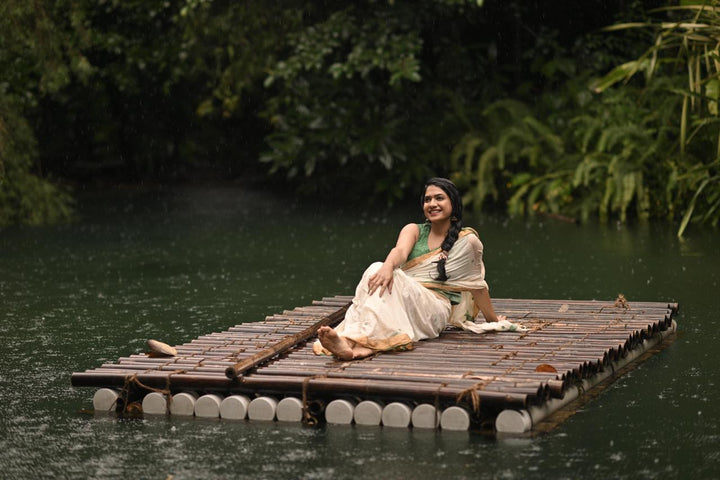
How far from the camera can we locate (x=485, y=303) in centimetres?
750

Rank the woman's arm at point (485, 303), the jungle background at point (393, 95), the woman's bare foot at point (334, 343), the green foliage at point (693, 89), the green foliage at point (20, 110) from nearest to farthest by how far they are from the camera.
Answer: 1. the woman's bare foot at point (334, 343)
2. the woman's arm at point (485, 303)
3. the green foliage at point (693, 89)
4. the green foliage at point (20, 110)
5. the jungle background at point (393, 95)

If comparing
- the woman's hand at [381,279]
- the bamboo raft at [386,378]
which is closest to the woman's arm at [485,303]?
the bamboo raft at [386,378]

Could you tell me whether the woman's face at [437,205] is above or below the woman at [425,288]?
above

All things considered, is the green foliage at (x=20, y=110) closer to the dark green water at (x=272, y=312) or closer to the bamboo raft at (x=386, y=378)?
the dark green water at (x=272, y=312)

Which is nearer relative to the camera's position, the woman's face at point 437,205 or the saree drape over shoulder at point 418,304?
the saree drape over shoulder at point 418,304

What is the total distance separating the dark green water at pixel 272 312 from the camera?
535cm

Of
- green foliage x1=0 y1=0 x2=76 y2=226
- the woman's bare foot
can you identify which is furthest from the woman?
green foliage x1=0 y1=0 x2=76 y2=226

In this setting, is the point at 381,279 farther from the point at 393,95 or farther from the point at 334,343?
the point at 393,95

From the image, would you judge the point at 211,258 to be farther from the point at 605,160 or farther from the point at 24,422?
the point at 24,422

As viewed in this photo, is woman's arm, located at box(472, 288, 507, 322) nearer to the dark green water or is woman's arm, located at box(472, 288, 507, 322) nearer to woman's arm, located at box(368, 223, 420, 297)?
woman's arm, located at box(368, 223, 420, 297)

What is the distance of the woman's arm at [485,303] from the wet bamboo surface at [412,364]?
15 cm

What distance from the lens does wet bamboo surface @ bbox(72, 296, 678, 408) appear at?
5898 millimetres

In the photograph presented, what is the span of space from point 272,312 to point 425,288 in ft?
9.57

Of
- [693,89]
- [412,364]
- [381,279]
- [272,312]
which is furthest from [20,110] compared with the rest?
[412,364]
